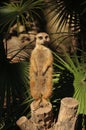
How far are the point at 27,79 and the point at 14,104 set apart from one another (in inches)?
13.3

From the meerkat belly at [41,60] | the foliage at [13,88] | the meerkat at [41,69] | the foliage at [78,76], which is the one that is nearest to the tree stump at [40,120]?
the meerkat at [41,69]

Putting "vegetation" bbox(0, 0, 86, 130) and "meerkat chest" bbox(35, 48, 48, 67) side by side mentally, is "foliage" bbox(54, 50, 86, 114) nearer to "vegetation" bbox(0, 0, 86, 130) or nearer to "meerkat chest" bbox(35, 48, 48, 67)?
"vegetation" bbox(0, 0, 86, 130)

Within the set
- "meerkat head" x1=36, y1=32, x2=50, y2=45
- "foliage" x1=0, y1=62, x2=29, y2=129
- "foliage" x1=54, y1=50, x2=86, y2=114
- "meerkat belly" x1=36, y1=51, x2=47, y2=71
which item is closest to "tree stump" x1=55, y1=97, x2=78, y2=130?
"meerkat belly" x1=36, y1=51, x2=47, y2=71

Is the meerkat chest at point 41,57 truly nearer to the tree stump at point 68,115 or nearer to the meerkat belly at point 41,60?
the meerkat belly at point 41,60

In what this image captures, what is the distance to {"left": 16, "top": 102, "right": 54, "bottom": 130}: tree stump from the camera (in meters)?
2.35

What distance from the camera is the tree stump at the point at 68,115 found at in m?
2.31

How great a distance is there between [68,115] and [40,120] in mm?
202

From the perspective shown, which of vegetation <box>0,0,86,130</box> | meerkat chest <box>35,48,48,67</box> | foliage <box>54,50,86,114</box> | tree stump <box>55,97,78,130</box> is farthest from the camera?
vegetation <box>0,0,86,130</box>

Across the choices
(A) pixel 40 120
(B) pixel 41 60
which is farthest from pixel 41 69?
(A) pixel 40 120

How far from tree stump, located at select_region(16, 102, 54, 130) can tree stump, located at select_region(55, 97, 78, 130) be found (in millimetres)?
87

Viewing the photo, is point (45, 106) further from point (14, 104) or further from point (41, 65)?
point (14, 104)

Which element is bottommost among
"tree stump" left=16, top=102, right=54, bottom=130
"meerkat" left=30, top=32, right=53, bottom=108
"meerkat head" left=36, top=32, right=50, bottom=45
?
"tree stump" left=16, top=102, right=54, bottom=130

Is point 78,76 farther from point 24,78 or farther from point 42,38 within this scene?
point 42,38

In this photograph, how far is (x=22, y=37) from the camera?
24.6 feet
